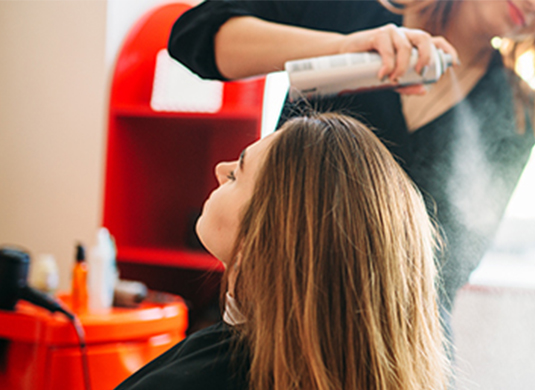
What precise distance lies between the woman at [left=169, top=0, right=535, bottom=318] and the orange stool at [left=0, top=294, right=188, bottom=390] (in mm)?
577

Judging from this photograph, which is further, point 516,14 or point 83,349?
point 83,349

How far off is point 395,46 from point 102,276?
2.68 ft

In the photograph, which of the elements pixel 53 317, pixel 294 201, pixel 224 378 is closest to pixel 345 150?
pixel 294 201

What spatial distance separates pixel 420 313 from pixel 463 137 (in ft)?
1.22

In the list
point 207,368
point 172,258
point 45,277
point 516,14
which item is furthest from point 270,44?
point 45,277

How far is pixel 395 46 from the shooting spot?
2.50 feet

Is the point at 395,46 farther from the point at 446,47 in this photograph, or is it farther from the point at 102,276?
the point at 102,276

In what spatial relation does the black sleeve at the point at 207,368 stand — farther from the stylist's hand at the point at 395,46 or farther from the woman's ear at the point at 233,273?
the stylist's hand at the point at 395,46

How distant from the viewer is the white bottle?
1.12 meters

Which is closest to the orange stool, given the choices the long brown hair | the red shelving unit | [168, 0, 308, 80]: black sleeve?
the red shelving unit

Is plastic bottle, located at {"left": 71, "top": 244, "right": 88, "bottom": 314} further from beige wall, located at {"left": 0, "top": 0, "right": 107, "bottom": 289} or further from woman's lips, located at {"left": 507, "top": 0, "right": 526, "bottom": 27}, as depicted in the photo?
woman's lips, located at {"left": 507, "top": 0, "right": 526, "bottom": 27}

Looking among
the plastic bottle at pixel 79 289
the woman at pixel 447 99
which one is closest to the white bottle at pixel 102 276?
the plastic bottle at pixel 79 289

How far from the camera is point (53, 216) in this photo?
1.45 metres

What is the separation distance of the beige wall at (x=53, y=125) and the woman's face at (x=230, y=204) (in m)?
0.85
